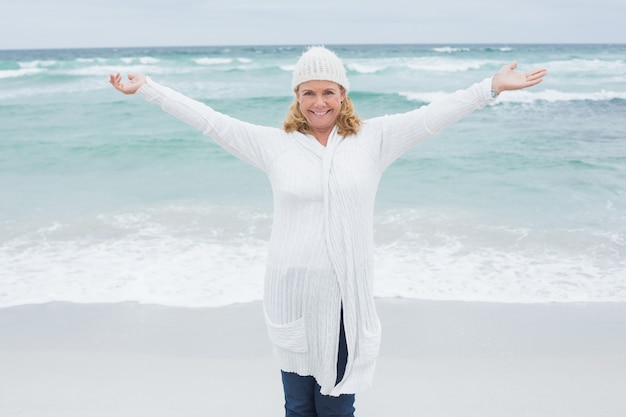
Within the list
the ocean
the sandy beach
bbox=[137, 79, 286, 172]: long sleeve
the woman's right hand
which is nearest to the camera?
bbox=[137, 79, 286, 172]: long sleeve

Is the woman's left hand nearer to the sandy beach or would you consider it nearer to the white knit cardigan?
the white knit cardigan

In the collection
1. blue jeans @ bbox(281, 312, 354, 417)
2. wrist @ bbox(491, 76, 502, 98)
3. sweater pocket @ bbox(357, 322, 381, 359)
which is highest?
wrist @ bbox(491, 76, 502, 98)

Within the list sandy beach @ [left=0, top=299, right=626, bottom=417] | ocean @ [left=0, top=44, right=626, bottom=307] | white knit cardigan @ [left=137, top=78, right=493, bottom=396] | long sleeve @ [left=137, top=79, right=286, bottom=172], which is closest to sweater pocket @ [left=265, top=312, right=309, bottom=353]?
white knit cardigan @ [left=137, top=78, right=493, bottom=396]

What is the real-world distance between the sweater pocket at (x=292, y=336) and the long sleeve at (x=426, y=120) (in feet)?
2.32

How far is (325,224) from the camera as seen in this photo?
224 cm

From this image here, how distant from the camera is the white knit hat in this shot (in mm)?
2291

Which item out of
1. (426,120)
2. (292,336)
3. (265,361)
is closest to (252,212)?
(265,361)

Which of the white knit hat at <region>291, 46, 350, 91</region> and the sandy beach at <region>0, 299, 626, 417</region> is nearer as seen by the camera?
the white knit hat at <region>291, 46, 350, 91</region>

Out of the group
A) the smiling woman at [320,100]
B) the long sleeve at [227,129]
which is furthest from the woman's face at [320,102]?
the long sleeve at [227,129]

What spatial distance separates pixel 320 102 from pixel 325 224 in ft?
1.46

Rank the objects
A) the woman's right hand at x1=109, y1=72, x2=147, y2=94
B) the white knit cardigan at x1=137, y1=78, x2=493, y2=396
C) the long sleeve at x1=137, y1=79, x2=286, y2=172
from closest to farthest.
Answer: the white knit cardigan at x1=137, y1=78, x2=493, y2=396, the long sleeve at x1=137, y1=79, x2=286, y2=172, the woman's right hand at x1=109, y1=72, x2=147, y2=94

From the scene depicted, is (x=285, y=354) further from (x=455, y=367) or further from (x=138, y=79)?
(x=455, y=367)

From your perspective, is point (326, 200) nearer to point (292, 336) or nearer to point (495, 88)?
point (292, 336)

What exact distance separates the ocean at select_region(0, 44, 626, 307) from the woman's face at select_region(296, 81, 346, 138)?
329 cm
